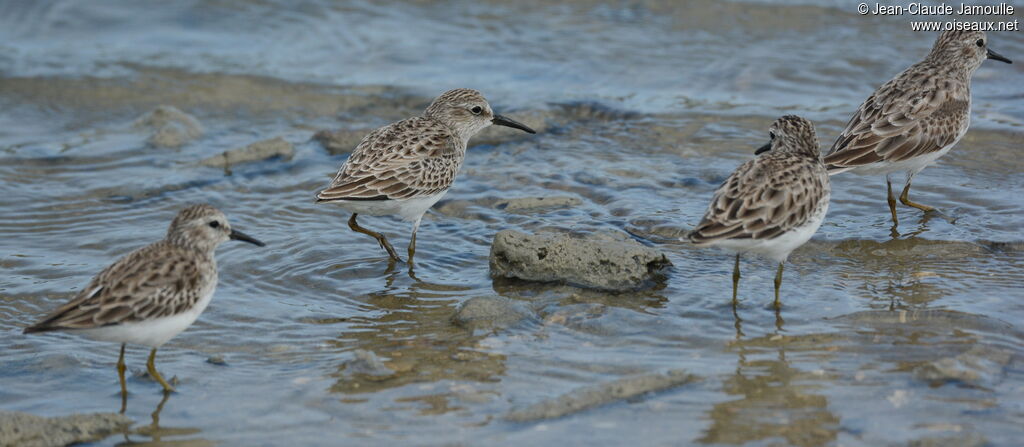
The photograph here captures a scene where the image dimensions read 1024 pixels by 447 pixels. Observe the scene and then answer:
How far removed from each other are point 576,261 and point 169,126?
7.02 metres

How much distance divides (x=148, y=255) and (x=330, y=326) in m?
1.67

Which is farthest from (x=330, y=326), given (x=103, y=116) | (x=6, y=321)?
(x=103, y=116)

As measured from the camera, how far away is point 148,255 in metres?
7.24

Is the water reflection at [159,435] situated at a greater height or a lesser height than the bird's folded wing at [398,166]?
lesser

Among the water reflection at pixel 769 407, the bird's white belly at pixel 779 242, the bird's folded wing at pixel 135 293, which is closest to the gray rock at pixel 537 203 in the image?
the bird's white belly at pixel 779 242

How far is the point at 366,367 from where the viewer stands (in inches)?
286

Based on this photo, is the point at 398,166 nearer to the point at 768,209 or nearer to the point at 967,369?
the point at 768,209

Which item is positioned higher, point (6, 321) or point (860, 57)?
point (860, 57)

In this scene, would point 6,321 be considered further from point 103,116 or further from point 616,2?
point 616,2

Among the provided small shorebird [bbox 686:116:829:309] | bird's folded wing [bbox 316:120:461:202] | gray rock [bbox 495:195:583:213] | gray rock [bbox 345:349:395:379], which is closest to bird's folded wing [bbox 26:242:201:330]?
gray rock [bbox 345:349:395:379]

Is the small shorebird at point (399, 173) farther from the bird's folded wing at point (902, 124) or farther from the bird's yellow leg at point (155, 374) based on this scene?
the bird's folded wing at point (902, 124)

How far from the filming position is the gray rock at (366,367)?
7258 millimetres

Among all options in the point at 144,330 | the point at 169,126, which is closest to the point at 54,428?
the point at 144,330

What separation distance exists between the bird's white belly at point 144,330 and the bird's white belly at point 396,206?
2.69 meters
